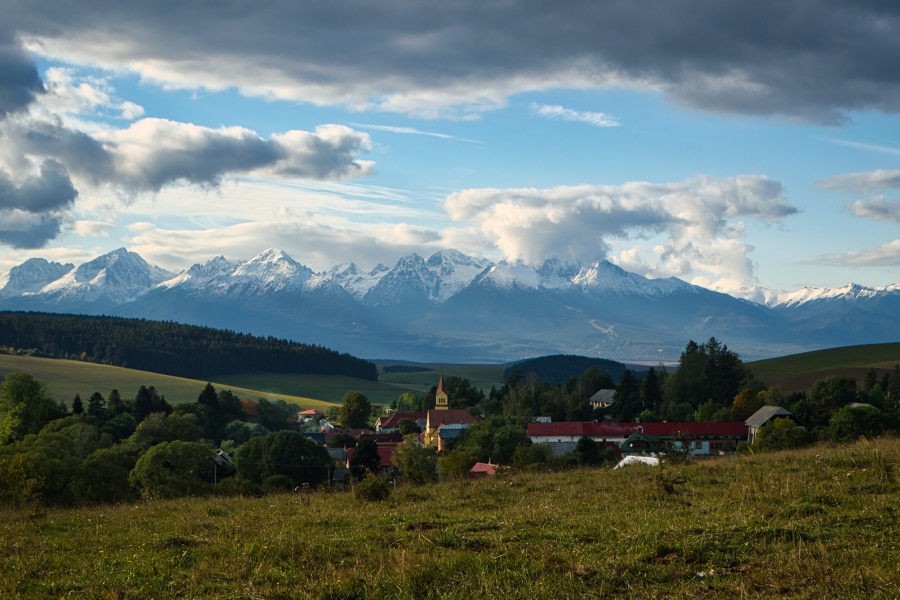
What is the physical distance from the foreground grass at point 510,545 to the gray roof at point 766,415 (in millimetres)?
71223

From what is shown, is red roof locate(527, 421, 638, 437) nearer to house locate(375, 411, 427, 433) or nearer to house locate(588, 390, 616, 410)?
house locate(588, 390, 616, 410)

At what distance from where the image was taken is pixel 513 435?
253 ft

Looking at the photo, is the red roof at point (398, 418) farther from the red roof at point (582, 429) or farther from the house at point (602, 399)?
the red roof at point (582, 429)

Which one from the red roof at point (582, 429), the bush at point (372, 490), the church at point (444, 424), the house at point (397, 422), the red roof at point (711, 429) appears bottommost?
the house at point (397, 422)

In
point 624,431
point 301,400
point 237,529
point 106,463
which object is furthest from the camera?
point 301,400

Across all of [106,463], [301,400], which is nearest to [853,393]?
[106,463]

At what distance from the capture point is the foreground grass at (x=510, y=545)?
1013cm

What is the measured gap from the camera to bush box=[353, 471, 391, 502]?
1912 centimetres

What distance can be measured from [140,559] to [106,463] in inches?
1479

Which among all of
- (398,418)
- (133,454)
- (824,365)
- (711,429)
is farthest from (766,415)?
(824,365)

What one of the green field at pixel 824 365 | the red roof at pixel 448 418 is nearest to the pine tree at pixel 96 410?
the red roof at pixel 448 418

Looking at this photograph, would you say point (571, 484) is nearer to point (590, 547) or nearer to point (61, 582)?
point (590, 547)

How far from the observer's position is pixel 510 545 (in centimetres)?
1216

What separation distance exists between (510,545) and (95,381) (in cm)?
16374
